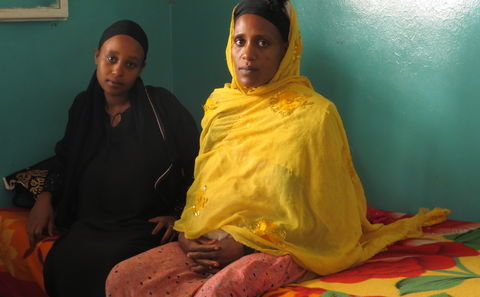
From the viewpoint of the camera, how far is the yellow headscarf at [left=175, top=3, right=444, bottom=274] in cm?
195

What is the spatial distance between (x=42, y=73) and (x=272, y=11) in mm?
1196

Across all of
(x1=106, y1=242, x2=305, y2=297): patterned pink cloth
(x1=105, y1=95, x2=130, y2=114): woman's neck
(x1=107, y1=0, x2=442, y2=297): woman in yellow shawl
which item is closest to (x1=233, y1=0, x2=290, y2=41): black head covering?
(x1=107, y1=0, x2=442, y2=297): woman in yellow shawl

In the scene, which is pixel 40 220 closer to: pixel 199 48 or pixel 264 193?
pixel 264 193

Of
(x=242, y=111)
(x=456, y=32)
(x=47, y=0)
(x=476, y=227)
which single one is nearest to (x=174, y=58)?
(x=47, y=0)

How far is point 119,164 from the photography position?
94.3 inches

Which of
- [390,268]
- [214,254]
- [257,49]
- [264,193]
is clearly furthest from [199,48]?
[390,268]

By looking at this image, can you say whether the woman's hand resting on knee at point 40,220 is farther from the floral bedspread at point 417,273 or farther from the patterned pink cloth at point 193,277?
the floral bedspread at point 417,273

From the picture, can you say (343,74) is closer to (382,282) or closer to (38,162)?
(382,282)

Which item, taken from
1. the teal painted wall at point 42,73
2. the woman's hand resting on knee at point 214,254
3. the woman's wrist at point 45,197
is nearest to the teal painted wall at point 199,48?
the teal painted wall at point 42,73

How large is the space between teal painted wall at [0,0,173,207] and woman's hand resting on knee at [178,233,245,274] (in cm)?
115

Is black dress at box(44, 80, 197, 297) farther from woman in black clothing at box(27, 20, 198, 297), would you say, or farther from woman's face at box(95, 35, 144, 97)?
Answer: woman's face at box(95, 35, 144, 97)

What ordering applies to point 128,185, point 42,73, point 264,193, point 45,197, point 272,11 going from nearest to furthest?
point 264,193
point 272,11
point 128,185
point 45,197
point 42,73

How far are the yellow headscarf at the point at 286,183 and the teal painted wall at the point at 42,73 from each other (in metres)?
0.97

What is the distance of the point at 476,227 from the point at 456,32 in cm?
70
